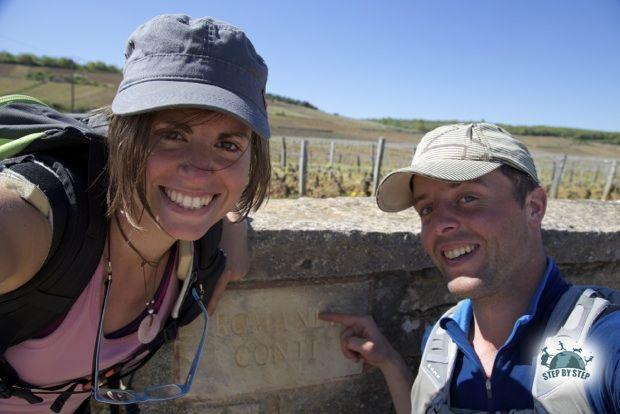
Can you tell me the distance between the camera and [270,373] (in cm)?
190

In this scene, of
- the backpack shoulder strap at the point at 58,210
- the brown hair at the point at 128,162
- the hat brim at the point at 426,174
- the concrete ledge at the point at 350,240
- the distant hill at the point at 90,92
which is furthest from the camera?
the distant hill at the point at 90,92

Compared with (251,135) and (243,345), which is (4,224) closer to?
(251,135)

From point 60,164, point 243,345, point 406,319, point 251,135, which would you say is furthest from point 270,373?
point 60,164

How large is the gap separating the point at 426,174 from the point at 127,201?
913 millimetres

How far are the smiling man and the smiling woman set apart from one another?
63 cm

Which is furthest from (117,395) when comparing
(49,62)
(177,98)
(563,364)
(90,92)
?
(49,62)

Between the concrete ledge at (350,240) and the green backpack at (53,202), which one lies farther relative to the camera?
the concrete ledge at (350,240)

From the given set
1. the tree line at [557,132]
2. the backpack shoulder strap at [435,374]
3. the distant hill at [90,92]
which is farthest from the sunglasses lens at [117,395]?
the tree line at [557,132]

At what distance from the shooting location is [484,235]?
154cm

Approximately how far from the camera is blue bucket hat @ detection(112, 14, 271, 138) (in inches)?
45.3

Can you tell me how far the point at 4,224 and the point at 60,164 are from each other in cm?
20

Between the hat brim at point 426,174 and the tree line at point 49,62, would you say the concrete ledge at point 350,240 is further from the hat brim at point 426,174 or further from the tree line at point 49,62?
the tree line at point 49,62

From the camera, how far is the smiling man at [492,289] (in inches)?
55.1

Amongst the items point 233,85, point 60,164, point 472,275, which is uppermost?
point 233,85
